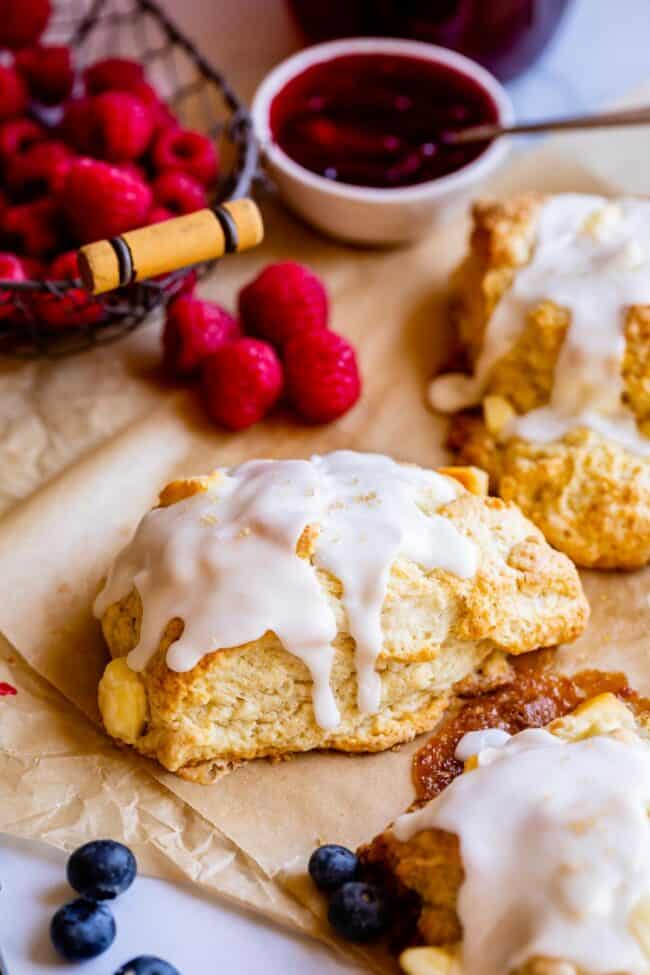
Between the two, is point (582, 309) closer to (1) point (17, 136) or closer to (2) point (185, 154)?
(2) point (185, 154)

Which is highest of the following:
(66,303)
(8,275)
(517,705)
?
(8,275)

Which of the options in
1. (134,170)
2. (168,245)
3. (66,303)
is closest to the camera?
(168,245)

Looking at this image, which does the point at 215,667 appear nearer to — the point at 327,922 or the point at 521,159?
the point at 327,922

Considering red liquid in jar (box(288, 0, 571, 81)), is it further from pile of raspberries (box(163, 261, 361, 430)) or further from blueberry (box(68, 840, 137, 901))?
blueberry (box(68, 840, 137, 901))

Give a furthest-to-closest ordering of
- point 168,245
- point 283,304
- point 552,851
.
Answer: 1. point 283,304
2. point 168,245
3. point 552,851

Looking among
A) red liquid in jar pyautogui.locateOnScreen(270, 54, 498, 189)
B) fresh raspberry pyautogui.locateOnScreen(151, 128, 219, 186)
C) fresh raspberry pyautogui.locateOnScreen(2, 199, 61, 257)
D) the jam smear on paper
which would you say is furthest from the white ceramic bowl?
the jam smear on paper

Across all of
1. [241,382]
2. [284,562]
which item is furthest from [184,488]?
[241,382]

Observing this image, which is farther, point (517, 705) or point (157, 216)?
point (157, 216)

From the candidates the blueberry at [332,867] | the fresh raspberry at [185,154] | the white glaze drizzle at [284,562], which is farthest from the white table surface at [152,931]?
the fresh raspberry at [185,154]
